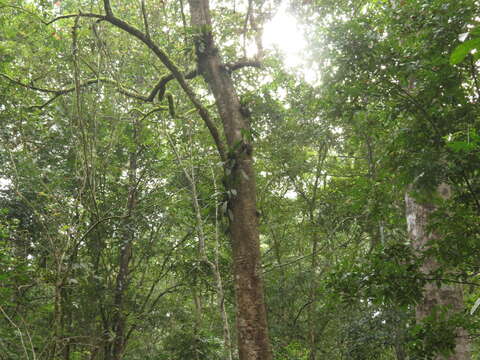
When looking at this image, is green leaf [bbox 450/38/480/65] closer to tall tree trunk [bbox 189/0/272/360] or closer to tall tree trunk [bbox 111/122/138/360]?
tall tree trunk [bbox 189/0/272/360]

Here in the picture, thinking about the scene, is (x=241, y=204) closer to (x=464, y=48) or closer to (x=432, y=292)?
(x=432, y=292)

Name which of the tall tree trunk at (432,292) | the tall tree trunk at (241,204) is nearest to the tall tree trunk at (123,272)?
the tall tree trunk at (241,204)

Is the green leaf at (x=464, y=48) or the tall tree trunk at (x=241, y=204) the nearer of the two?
the green leaf at (x=464, y=48)

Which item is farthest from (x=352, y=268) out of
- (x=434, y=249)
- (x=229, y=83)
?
(x=229, y=83)

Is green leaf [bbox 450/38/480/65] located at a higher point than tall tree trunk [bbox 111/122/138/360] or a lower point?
lower

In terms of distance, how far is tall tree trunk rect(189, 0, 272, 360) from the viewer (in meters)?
3.14

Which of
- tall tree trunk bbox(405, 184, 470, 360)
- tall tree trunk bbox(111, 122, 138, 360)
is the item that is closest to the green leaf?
tall tree trunk bbox(405, 184, 470, 360)

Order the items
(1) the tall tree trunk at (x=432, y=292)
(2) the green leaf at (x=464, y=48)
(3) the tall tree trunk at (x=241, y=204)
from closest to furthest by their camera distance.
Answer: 1. (2) the green leaf at (x=464, y=48)
2. (3) the tall tree trunk at (x=241, y=204)
3. (1) the tall tree trunk at (x=432, y=292)

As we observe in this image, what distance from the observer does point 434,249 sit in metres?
2.49

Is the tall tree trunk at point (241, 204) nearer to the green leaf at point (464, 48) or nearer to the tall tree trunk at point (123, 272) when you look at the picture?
the tall tree trunk at point (123, 272)

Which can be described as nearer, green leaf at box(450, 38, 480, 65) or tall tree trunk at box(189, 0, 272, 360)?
green leaf at box(450, 38, 480, 65)

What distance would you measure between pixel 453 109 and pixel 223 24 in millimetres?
4998

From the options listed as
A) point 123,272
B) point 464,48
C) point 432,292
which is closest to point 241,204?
point 432,292

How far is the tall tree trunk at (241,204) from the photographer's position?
124 inches
